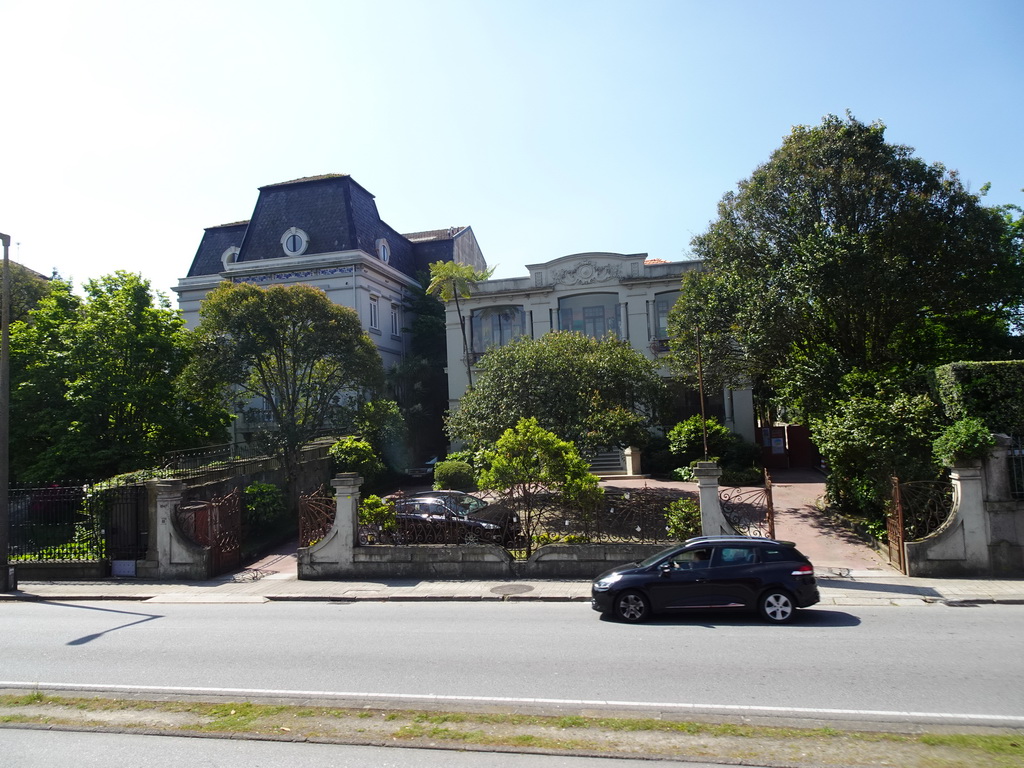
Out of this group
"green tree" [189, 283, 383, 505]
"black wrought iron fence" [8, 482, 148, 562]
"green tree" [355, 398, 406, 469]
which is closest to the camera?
"black wrought iron fence" [8, 482, 148, 562]

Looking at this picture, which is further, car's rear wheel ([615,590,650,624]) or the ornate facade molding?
the ornate facade molding

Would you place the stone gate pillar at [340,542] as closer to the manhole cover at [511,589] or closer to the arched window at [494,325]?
the manhole cover at [511,589]

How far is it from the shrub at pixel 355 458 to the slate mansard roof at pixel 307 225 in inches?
461

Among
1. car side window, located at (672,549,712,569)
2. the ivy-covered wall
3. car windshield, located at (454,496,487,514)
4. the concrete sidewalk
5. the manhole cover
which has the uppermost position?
the ivy-covered wall

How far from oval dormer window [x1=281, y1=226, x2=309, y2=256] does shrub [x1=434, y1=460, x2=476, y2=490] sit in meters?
15.6

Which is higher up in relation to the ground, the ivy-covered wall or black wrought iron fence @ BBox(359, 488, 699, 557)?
the ivy-covered wall

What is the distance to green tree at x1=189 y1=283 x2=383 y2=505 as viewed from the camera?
2359 centimetres

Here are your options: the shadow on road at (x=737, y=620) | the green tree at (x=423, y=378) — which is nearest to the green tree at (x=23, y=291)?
the green tree at (x=423, y=378)

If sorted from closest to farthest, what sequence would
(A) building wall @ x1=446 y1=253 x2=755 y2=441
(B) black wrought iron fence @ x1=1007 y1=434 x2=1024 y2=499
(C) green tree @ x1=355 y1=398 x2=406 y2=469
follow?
(B) black wrought iron fence @ x1=1007 y1=434 x2=1024 y2=499
(C) green tree @ x1=355 y1=398 x2=406 y2=469
(A) building wall @ x1=446 y1=253 x2=755 y2=441

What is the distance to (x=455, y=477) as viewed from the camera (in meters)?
26.9

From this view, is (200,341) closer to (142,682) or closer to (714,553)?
(142,682)

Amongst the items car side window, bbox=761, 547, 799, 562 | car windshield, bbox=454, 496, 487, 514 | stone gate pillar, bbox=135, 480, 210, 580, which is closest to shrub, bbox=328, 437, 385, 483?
car windshield, bbox=454, 496, 487, 514

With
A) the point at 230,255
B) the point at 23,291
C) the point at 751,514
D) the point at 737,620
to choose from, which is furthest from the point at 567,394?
the point at 23,291

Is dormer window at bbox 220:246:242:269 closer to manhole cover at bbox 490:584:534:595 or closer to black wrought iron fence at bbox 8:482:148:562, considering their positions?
black wrought iron fence at bbox 8:482:148:562
